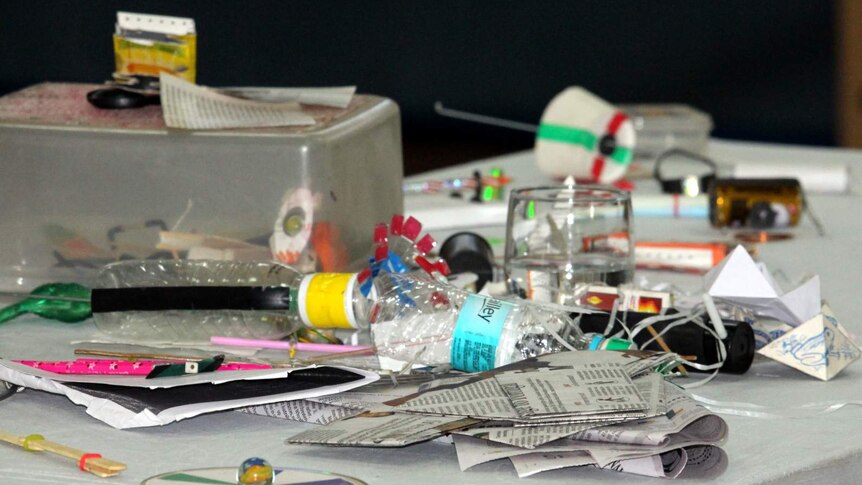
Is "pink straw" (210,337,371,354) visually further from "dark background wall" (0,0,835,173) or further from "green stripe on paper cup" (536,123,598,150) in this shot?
"dark background wall" (0,0,835,173)

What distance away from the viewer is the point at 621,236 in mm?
947

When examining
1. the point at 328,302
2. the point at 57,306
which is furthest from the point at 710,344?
the point at 57,306

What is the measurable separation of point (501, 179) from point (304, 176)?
1.84 ft

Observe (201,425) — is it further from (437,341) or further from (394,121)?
(394,121)

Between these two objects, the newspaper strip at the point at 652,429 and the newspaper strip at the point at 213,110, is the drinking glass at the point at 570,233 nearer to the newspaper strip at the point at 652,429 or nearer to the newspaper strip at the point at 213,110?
the newspaper strip at the point at 213,110

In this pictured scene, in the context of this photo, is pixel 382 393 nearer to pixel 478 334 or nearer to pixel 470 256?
pixel 478 334

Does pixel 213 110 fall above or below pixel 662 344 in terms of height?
above

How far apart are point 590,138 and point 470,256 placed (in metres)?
0.57

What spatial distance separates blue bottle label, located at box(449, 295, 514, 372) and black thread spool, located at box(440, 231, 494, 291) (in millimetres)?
204

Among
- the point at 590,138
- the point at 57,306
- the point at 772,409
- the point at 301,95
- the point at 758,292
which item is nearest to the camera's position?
the point at 772,409

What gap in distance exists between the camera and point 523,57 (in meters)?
2.76

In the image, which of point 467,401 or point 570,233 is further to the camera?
point 570,233

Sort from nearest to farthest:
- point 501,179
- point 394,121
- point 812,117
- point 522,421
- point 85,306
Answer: point 522,421 → point 85,306 → point 394,121 → point 501,179 → point 812,117

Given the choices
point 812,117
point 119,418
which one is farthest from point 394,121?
point 812,117
